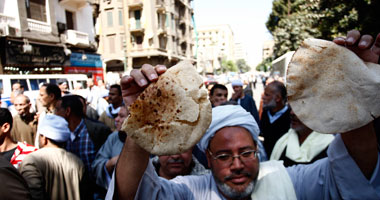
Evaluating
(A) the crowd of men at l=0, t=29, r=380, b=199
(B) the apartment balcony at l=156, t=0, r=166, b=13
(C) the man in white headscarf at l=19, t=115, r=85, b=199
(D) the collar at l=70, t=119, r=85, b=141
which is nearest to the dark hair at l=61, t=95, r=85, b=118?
(D) the collar at l=70, t=119, r=85, b=141

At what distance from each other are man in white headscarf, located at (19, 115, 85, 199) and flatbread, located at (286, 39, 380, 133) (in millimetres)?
2109

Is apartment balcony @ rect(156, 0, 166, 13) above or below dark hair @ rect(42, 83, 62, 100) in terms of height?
above

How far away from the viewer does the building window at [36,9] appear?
39.3 ft

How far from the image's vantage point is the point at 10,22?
10.9 m

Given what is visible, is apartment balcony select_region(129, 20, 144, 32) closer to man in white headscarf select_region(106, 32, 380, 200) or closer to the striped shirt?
the striped shirt

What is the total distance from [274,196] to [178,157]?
0.79 m

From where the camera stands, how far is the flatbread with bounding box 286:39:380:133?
1.08 m

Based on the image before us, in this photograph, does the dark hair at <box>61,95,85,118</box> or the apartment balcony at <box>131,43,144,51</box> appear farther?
the apartment balcony at <box>131,43,144,51</box>

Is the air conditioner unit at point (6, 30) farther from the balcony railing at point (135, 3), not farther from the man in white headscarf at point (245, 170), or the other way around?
the balcony railing at point (135, 3)

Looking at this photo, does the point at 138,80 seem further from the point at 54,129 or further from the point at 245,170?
the point at 54,129

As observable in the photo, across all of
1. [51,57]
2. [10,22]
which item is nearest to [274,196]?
[10,22]

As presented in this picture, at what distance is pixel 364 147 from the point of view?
1.16 metres

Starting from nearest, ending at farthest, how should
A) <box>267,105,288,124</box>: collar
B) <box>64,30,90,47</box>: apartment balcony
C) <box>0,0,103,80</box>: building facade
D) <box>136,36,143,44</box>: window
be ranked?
<box>267,105,288,124</box>: collar, <box>0,0,103,80</box>: building facade, <box>64,30,90,47</box>: apartment balcony, <box>136,36,143,44</box>: window

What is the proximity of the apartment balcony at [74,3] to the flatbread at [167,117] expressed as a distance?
52.3ft
